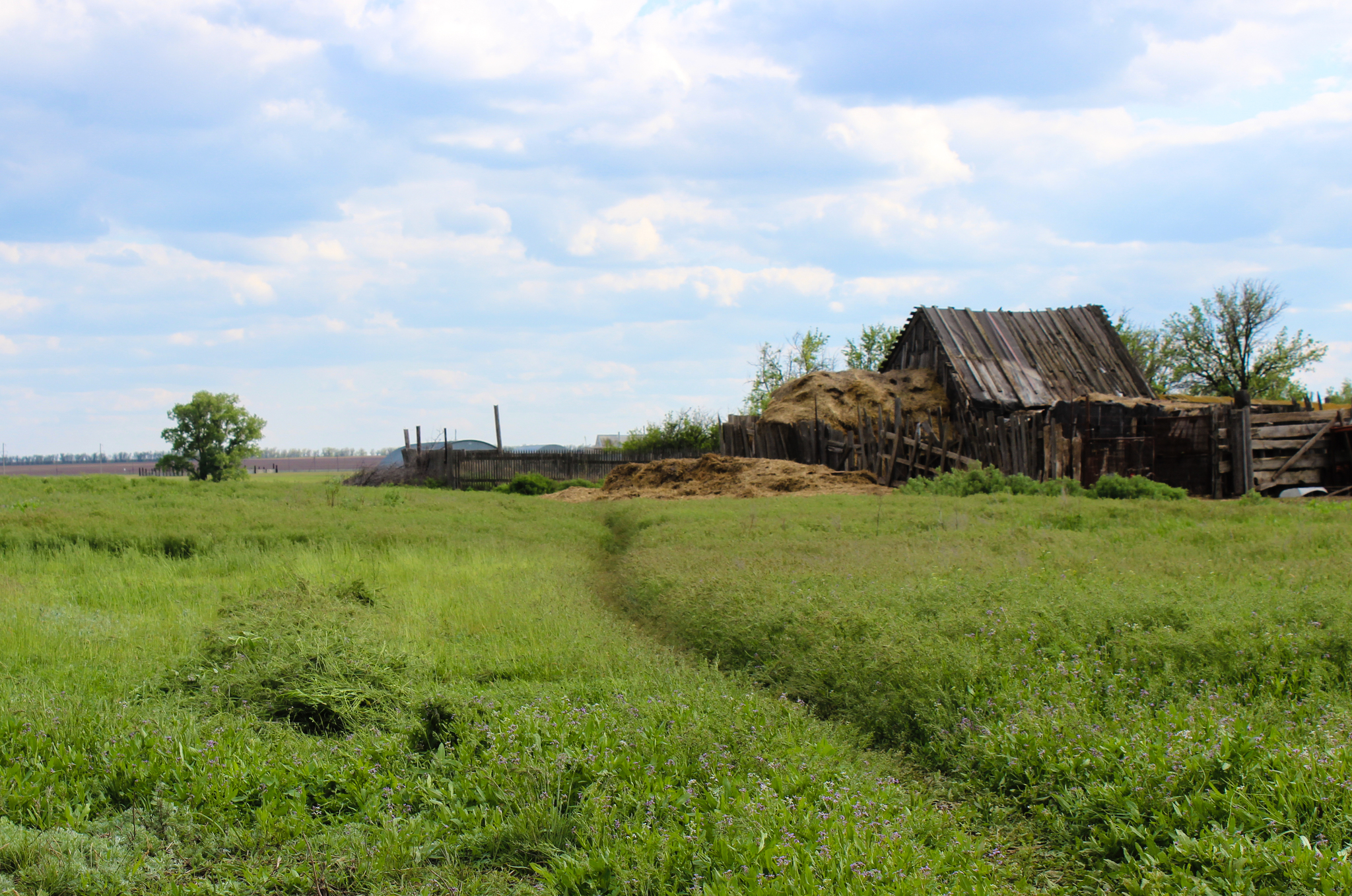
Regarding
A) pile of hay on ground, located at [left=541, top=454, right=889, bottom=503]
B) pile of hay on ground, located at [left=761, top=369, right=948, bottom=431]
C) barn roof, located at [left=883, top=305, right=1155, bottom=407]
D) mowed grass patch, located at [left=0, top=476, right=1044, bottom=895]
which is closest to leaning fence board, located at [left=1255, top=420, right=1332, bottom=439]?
barn roof, located at [left=883, top=305, right=1155, bottom=407]

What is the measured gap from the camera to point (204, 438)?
48.8 metres

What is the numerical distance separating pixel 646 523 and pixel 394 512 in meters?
5.70

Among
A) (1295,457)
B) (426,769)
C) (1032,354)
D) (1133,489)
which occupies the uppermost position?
(1032,354)

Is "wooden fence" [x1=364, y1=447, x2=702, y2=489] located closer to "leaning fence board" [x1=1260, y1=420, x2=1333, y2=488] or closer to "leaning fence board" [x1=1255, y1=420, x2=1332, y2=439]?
"leaning fence board" [x1=1255, y1=420, x2=1332, y2=439]

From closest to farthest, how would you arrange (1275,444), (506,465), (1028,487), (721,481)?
(1028,487)
(1275,444)
(721,481)
(506,465)

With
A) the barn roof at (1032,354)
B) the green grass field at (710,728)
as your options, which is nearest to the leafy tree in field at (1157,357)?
the barn roof at (1032,354)

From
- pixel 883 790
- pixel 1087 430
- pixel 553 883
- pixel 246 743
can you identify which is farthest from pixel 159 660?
pixel 1087 430

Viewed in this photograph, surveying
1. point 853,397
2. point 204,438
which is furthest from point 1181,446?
point 204,438

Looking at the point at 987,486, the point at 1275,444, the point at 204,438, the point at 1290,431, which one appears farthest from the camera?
the point at 204,438

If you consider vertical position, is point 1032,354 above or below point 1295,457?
above

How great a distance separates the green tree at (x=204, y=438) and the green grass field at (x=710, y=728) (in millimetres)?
42856

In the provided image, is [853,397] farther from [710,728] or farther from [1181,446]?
[710,728]

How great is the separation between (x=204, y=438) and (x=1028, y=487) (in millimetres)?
46920

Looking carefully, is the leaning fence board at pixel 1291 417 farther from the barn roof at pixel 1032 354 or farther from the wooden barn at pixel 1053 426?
the barn roof at pixel 1032 354
